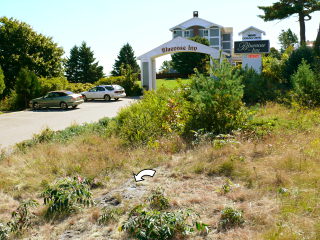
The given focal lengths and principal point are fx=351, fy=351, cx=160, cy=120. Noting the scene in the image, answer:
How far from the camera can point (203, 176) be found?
21.3 feet

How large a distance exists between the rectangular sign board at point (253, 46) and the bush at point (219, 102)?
44.5 feet

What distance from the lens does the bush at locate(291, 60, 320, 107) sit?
549 inches

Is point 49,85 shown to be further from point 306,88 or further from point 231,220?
point 231,220

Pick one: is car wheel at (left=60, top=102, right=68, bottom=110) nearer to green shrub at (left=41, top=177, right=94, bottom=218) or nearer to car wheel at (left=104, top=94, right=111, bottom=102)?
car wheel at (left=104, top=94, right=111, bottom=102)

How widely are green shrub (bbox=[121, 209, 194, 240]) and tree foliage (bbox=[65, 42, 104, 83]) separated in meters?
49.9

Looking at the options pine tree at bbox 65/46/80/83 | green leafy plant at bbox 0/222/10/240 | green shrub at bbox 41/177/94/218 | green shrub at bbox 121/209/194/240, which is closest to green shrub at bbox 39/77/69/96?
pine tree at bbox 65/46/80/83

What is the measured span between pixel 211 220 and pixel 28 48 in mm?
31708

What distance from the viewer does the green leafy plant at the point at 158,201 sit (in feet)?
16.9

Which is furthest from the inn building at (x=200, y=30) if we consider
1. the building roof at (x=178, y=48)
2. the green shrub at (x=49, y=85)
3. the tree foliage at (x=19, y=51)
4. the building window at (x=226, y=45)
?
the green shrub at (x=49, y=85)

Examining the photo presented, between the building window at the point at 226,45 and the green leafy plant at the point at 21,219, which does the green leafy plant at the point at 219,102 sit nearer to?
the green leafy plant at the point at 21,219

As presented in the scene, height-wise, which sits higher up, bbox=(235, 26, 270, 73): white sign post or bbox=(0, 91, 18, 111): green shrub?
bbox=(235, 26, 270, 73): white sign post

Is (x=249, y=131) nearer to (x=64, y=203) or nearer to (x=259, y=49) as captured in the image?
(x=64, y=203)

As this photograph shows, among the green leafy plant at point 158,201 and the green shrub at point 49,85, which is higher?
the green shrub at point 49,85

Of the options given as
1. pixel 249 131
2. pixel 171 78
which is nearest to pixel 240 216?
pixel 249 131
